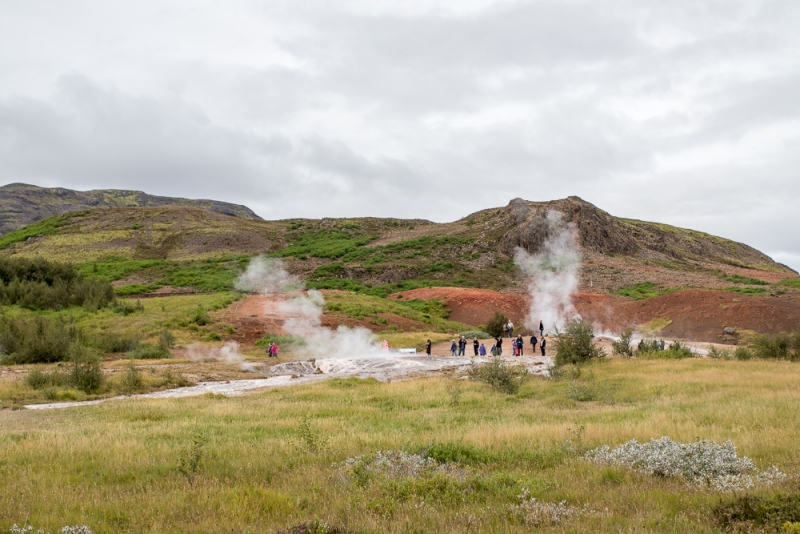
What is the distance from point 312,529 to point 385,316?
4441 centimetres

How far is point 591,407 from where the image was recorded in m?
15.6

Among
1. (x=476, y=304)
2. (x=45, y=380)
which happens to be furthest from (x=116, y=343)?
(x=476, y=304)

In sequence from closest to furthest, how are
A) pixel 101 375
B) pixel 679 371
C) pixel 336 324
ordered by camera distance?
pixel 679 371 → pixel 101 375 → pixel 336 324

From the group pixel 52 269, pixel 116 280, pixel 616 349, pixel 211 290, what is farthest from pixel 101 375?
pixel 116 280

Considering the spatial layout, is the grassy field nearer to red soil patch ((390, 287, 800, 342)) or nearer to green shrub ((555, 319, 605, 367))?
green shrub ((555, 319, 605, 367))

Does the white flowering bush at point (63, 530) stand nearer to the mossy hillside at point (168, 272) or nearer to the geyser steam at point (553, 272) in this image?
the geyser steam at point (553, 272)

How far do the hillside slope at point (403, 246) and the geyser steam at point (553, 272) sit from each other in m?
1.20

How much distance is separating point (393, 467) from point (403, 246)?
82.1 m

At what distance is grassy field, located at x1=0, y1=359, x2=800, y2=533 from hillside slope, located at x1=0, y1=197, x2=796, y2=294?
52.8 m

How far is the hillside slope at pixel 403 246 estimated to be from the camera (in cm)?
7412

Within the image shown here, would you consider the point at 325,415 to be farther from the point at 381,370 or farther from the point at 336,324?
the point at 336,324

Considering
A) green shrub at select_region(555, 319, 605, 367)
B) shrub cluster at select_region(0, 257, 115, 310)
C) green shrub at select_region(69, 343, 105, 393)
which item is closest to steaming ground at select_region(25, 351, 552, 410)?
green shrub at select_region(555, 319, 605, 367)

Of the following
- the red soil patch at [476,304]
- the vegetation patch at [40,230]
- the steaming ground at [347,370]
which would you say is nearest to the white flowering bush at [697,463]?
the steaming ground at [347,370]

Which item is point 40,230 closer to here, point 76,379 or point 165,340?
point 165,340
